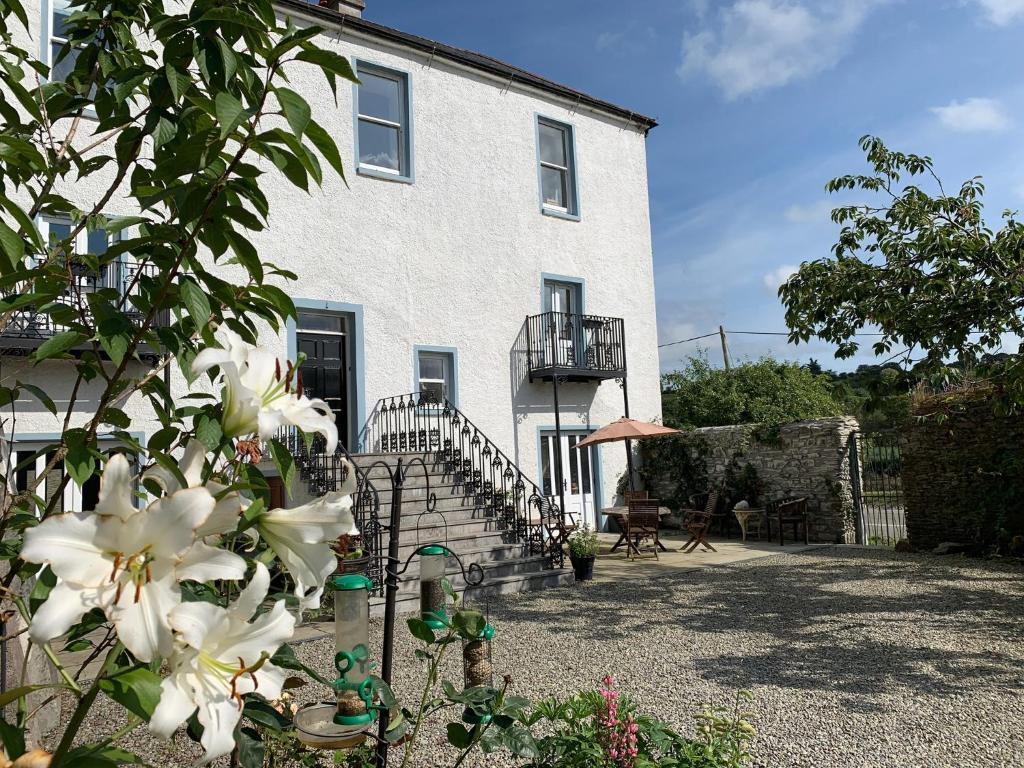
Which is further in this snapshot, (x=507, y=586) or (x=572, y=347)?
(x=572, y=347)

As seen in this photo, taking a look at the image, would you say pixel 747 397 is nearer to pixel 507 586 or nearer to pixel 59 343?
pixel 507 586

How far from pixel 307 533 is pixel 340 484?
7.74 meters

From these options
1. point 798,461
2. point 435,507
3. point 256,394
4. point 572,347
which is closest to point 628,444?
point 572,347

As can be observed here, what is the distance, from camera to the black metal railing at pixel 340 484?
24.6 ft

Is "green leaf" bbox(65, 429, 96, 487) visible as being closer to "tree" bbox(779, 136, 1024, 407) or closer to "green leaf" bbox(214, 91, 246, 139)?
"green leaf" bbox(214, 91, 246, 139)

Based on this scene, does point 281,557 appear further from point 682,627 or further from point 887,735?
point 682,627

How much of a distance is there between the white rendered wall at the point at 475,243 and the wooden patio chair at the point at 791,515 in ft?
10.5

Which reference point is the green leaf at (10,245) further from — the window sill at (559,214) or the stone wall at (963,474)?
the window sill at (559,214)

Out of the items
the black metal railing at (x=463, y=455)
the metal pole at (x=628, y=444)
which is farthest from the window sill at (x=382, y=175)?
the metal pole at (x=628, y=444)

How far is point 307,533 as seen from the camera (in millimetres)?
833

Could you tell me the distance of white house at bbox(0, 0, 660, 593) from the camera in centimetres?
1114

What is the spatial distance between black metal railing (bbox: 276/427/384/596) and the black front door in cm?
118

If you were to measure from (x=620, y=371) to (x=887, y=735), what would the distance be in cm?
990

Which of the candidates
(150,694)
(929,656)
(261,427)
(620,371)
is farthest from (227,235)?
(620,371)
